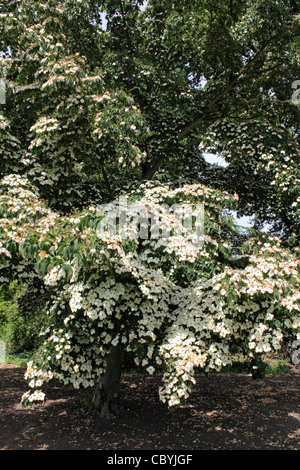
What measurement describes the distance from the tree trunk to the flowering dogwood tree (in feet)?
0.08

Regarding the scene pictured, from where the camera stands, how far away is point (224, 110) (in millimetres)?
7051

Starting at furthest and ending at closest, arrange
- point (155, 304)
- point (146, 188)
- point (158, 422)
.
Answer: point (158, 422) → point (146, 188) → point (155, 304)

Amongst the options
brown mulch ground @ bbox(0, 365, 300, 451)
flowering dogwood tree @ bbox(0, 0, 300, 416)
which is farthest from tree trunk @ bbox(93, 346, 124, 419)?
brown mulch ground @ bbox(0, 365, 300, 451)

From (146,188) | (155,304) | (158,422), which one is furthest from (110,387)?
(146,188)

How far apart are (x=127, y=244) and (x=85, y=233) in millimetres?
502

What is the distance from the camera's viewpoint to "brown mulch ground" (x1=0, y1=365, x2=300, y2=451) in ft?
Result: 15.1

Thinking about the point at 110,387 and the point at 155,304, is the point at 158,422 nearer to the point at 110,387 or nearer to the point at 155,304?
the point at 110,387

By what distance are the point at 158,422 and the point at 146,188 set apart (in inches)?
141

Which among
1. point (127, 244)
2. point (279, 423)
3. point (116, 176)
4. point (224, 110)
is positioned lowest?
point (279, 423)

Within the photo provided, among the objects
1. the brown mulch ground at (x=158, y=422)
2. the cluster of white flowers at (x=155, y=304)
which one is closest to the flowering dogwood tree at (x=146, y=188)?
the cluster of white flowers at (x=155, y=304)

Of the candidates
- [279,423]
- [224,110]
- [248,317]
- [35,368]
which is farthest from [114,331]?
[224,110]

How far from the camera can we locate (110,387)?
546 cm

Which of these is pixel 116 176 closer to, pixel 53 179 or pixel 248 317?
pixel 53 179

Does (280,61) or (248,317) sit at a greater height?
(280,61)
